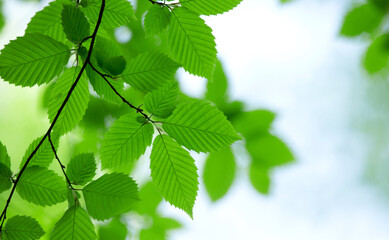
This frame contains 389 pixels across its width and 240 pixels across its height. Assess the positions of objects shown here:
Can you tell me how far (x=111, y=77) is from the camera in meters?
0.59

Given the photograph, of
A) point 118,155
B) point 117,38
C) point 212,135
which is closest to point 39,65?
point 118,155

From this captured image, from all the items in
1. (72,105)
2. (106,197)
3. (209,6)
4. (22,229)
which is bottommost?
(22,229)

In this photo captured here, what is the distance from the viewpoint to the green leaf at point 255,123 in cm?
118

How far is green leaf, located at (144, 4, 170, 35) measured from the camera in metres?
0.63

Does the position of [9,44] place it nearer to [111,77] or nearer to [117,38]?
[111,77]

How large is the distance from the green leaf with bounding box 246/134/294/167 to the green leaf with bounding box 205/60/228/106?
177 millimetres

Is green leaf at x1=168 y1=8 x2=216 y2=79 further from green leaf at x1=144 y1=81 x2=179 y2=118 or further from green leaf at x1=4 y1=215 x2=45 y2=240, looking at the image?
green leaf at x1=4 y1=215 x2=45 y2=240

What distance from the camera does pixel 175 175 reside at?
0.59m

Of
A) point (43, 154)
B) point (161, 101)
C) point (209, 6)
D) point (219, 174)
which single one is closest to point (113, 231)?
point (219, 174)

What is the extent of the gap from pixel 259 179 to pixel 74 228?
2.68 ft

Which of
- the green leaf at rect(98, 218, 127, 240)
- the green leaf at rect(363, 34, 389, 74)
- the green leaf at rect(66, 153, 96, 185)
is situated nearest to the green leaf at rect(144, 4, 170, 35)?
the green leaf at rect(66, 153, 96, 185)

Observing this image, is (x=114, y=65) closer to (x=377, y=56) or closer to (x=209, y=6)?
(x=209, y=6)

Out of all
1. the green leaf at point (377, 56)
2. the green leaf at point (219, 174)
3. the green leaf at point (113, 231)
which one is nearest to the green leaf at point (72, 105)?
the green leaf at point (113, 231)

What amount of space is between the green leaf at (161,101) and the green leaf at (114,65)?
0.07 m
